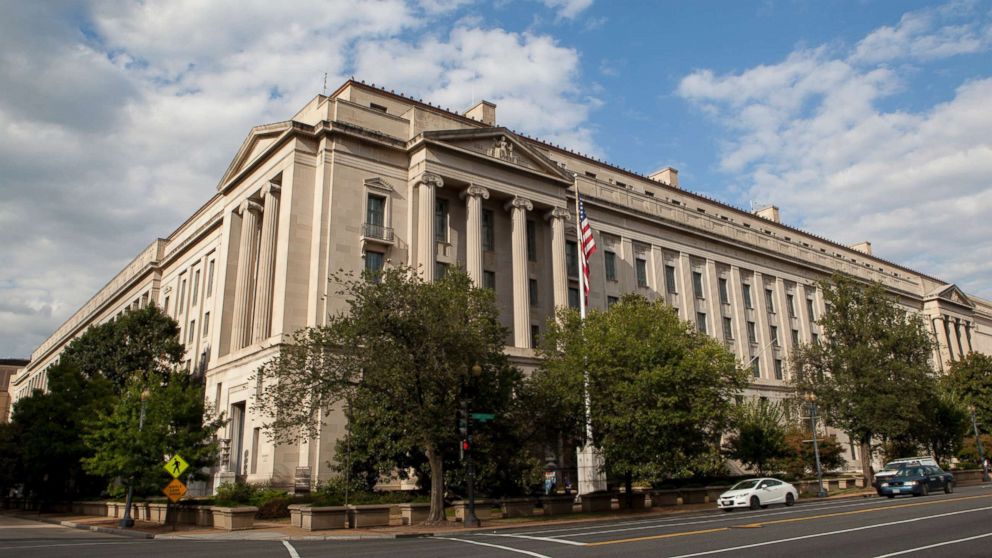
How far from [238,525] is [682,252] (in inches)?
1776

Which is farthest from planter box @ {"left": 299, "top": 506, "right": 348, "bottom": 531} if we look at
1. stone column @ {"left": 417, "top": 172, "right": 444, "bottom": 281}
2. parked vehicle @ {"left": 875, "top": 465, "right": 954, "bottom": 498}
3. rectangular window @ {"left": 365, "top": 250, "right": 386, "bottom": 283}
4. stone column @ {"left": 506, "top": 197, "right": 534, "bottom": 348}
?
parked vehicle @ {"left": 875, "top": 465, "right": 954, "bottom": 498}

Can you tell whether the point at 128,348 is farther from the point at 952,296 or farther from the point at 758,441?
the point at 952,296

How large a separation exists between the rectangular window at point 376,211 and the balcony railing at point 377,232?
0.92 ft

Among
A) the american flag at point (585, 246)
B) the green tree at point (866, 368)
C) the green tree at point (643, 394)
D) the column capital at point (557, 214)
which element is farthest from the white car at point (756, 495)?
the column capital at point (557, 214)

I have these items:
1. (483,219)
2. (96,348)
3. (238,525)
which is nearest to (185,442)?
(238,525)

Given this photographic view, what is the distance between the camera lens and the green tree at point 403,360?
2614 cm

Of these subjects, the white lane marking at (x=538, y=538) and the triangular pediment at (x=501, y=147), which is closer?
the white lane marking at (x=538, y=538)

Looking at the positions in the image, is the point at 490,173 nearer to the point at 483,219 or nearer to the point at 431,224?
the point at 483,219

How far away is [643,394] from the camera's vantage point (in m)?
31.0

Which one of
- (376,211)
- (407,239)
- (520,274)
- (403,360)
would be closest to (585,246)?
(520,274)

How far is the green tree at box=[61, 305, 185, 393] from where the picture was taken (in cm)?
5362

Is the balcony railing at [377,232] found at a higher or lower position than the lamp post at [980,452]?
higher

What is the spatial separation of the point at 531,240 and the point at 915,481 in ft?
89.5

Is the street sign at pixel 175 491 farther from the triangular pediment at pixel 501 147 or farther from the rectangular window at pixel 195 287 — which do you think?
the rectangular window at pixel 195 287
